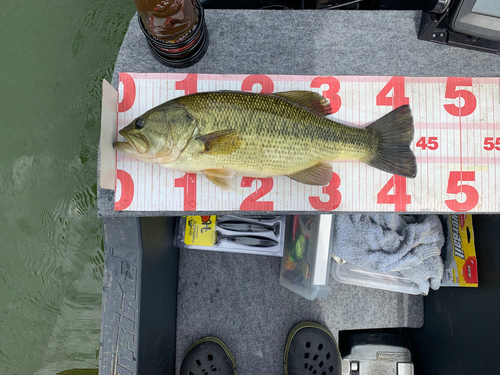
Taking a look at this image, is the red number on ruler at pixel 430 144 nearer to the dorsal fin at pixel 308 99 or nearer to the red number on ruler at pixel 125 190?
the dorsal fin at pixel 308 99

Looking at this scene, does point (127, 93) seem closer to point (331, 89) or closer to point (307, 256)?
point (331, 89)

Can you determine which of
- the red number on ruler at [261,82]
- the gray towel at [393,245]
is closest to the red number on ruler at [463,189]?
the gray towel at [393,245]

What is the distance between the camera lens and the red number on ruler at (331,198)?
1.50 metres

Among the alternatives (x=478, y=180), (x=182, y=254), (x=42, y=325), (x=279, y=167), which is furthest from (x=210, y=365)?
(x=478, y=180)

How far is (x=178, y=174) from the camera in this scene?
146 cm

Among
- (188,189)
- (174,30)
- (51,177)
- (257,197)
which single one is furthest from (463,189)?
(51,177)

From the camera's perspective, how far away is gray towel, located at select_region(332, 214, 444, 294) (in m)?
1.65

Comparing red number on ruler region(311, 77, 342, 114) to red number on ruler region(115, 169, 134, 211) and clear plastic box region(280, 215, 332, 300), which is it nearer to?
clear plastic box region(280, 215, 332, 300)

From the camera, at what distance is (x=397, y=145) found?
1.39 meters

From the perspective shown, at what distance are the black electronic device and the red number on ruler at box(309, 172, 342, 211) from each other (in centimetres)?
86

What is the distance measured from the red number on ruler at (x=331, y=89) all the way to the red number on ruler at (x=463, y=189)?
0.68 m

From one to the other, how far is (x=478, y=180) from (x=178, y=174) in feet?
5.03

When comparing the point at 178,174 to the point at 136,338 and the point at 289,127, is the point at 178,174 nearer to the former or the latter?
the point at 289,127

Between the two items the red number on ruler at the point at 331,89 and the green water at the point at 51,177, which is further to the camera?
the green water at the point at 51,177
